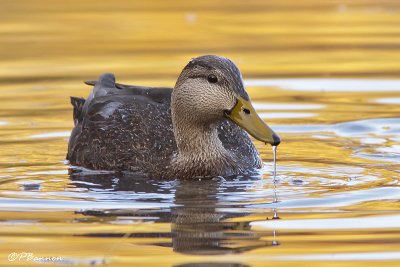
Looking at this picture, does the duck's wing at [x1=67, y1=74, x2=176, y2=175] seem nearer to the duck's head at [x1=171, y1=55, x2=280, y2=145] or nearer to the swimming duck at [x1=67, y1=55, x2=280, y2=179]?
the swimming duck at [x1=67, y1=55, x2=280, y2=179]

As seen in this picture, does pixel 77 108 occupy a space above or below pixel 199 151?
above

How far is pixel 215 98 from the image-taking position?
11.1m

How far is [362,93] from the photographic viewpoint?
1549cm

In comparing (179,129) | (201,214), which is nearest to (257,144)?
(179,129)

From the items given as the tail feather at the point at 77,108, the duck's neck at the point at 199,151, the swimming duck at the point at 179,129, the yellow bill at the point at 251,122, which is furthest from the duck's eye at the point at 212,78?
the tail feather at the point at 77,108

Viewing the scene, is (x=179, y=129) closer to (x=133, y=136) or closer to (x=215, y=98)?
(x=133, y=136)

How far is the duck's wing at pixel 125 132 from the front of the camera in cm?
1200

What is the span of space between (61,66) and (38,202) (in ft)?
26.5

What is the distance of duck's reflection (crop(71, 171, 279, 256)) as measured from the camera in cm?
847

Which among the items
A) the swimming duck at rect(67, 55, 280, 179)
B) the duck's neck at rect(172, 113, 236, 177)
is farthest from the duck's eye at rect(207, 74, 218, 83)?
the duck's neck at rect(172, 113, 236, 177)

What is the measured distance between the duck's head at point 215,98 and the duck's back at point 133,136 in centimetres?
49

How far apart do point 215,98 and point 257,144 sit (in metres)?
2.64

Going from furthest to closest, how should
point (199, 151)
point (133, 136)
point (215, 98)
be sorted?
point (133, 136) → point (199, 151) → point (215, 98)

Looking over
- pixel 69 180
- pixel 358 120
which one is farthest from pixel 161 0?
pixel 69 180
